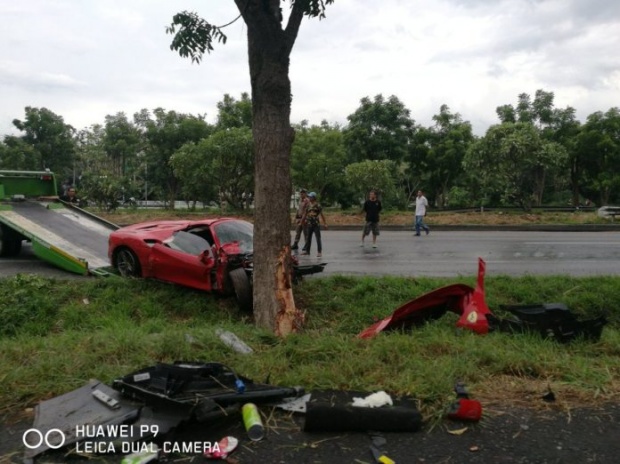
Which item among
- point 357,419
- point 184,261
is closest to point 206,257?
point 184,261

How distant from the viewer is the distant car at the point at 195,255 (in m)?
7.88

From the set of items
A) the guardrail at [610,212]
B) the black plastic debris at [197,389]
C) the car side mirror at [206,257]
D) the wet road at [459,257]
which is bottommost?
the wet road at [459,257]

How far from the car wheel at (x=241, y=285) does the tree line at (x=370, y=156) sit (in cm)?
1515

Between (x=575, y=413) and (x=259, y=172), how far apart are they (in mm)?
4310

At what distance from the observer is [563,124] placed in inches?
1291

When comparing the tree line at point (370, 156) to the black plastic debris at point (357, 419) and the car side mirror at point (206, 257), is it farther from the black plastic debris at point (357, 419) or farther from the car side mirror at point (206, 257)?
the black plastic debris at point (357, 419)

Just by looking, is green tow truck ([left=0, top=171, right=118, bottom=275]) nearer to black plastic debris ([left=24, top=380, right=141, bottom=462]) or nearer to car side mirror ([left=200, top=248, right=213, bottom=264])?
car side mirror ([left=200, top=248, right=213, bottom=264])

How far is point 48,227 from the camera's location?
10.7 m

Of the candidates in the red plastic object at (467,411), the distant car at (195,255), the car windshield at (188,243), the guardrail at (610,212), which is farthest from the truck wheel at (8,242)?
the guardrail at (610,212)

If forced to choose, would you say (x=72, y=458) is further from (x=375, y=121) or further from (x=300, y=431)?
(x=375, y=121)

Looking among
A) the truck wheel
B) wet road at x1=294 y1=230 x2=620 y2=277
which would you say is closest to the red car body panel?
wet road at x1=294 y1=230 x2=620 y2=277

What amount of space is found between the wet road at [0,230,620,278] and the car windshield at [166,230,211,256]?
8.00 feet

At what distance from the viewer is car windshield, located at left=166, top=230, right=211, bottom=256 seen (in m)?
8.34

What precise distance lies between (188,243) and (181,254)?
0.70 feet
